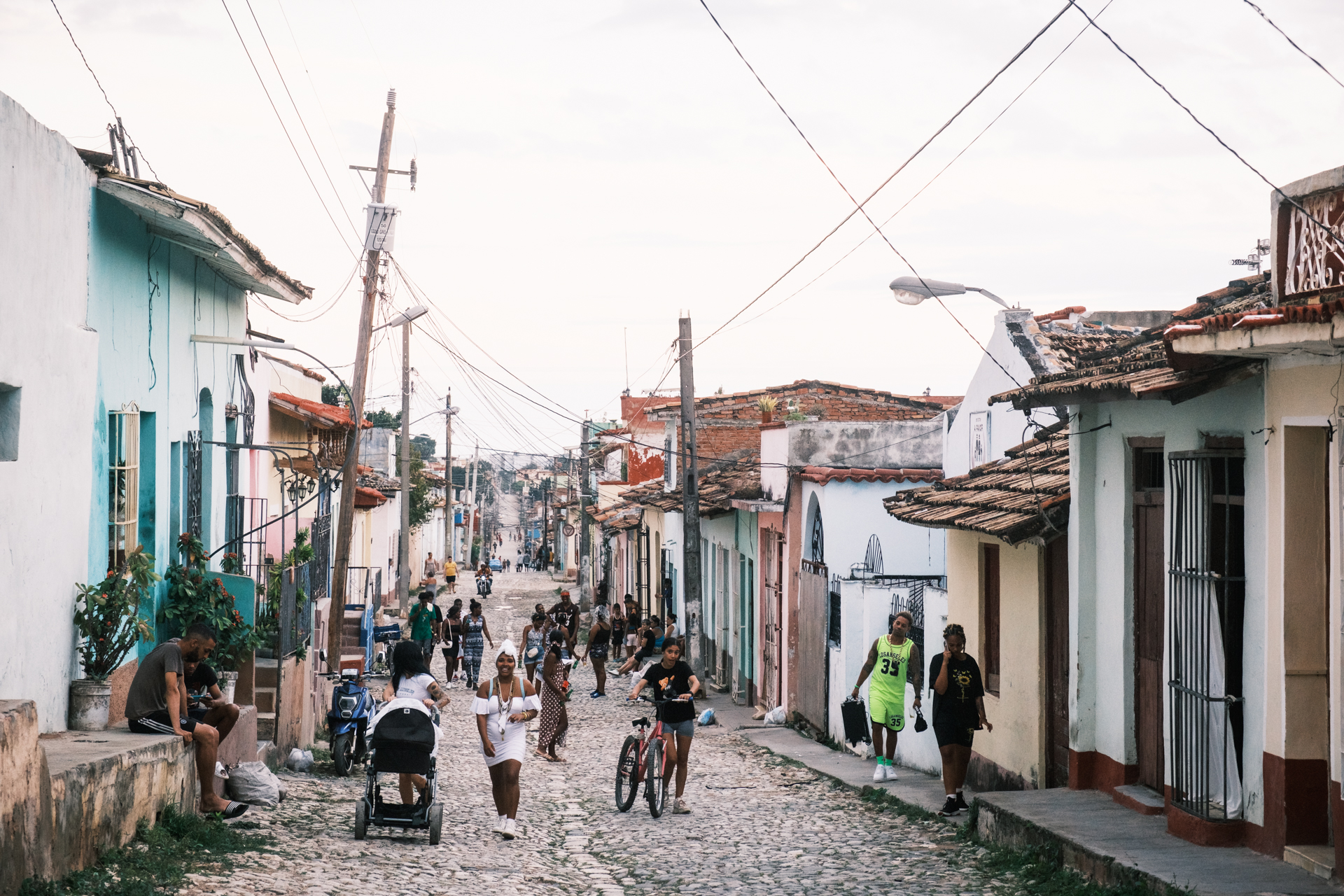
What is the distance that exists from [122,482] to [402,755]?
3.42 m

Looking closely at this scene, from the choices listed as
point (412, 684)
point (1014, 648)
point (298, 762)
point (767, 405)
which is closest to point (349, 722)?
point (298, 762)

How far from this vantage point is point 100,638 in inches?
368

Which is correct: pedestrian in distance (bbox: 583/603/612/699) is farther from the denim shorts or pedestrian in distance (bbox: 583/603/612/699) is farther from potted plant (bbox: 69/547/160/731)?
potted plant (bbox: 69/547/160/731)

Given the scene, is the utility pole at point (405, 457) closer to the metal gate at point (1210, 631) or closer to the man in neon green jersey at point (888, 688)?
the man in neon green jersey at point (888, 688)

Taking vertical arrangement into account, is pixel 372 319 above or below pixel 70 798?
above

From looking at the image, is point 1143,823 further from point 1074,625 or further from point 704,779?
point 704,779

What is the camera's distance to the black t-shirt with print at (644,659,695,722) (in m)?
11.9

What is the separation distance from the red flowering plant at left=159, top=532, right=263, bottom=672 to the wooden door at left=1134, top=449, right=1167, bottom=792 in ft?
24.3

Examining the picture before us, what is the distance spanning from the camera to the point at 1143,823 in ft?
28.9

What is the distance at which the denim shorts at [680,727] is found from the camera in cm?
1195

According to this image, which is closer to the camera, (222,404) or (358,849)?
(358,849)

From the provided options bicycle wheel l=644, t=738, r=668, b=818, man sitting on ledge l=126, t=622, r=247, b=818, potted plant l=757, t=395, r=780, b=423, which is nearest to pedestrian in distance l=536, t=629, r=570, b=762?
bicycle wheel l=644, t=738, r=668, b=818

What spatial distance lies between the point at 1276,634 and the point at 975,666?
420 cm

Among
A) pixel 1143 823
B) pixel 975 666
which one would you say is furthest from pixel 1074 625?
pixel 1143 823
